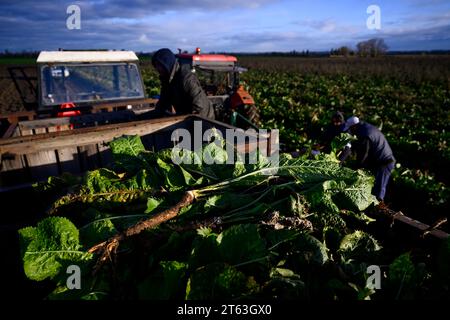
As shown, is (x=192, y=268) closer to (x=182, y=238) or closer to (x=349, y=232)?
(x=182, y=238)

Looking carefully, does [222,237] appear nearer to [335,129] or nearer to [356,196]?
[356,196]

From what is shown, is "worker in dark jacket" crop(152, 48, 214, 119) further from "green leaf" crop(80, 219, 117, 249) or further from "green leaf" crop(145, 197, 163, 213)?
"green leaf" crop(80, 219, 117, 249)

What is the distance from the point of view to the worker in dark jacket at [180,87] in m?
4.88

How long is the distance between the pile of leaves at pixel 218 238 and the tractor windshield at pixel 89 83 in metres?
4.61

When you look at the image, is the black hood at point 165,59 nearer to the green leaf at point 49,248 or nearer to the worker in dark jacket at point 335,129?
the worker in dark jacket at point 335,129

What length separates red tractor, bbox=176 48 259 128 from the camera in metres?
7.69

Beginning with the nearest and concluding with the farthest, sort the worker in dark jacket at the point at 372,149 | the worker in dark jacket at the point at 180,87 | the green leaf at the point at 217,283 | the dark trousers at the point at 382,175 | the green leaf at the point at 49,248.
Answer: the green leaf at the point at 217,283
the green leaf at the point at 49,248
the worker in dark jacket at the point at 180,87
the worker in dark jacket at the point at 372,149
the dark trousers at the point at 382,175

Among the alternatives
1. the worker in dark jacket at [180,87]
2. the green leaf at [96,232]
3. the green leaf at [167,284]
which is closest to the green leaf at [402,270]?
the green leaf at [167,284]

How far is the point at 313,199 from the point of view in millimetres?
1933

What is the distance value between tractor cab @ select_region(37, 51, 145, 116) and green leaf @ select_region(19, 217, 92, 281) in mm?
4505

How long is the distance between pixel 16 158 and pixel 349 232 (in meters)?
3.20

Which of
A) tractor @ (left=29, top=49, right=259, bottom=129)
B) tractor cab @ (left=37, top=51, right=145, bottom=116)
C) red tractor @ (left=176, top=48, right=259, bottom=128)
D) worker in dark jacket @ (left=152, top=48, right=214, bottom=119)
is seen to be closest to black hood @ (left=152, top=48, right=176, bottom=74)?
worker in dark jacket @ (left=152, top=48, right=214, bottom=119)

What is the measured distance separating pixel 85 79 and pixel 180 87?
2563 millimetres

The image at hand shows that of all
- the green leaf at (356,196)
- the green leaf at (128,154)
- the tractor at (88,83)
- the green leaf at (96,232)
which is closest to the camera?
the green leaf at (96,232)
